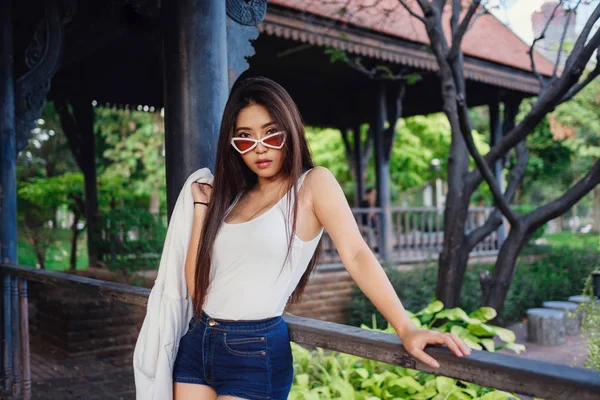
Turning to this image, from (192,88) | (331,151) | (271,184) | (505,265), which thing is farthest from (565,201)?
(331,151)

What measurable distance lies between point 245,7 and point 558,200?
3379mm

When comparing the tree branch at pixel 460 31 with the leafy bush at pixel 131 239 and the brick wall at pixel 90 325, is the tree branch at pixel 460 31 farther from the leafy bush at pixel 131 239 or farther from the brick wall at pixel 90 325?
the leafy bush at pixel 131 239

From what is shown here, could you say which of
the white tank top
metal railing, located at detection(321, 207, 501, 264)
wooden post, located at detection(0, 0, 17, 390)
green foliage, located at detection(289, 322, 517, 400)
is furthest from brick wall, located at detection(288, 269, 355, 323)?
the white tank top

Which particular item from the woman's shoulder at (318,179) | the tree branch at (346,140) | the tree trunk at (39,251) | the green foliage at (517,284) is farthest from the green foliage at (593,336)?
the tree trunk at (39,251)

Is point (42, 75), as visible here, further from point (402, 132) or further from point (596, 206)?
point (596, 206)

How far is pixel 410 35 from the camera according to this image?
30.3 feet

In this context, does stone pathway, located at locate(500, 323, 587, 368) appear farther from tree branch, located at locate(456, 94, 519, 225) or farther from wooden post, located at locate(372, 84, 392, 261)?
tree branch, located at locate(456, 94, 519, 225)

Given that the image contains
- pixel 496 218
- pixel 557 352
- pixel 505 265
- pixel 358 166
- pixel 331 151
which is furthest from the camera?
pixel 331 151

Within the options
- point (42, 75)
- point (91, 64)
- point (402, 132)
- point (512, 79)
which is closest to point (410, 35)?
point (512, 79)

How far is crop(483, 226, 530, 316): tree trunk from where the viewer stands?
17.3 ft

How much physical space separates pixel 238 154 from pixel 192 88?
0.62 meters

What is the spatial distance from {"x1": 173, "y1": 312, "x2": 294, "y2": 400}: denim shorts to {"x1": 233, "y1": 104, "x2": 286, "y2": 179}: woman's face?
48cm

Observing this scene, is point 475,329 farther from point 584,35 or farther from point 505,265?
point 584,35

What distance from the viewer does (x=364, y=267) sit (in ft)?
→ 5.51
